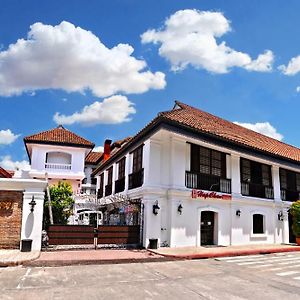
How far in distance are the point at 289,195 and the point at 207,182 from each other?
25.4ft

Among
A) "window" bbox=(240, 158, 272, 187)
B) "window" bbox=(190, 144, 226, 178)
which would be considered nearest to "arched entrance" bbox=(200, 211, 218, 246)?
"window" bbox=(190, 144, 226, 178)

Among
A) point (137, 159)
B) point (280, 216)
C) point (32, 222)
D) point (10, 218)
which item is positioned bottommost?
point (32, 222)

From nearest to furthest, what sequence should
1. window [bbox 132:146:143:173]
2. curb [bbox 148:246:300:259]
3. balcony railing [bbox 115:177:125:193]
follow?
curb [bbox 148:246:300:259] < window [bbox 132:146:143:173] < balcony railing [bbox 115:177:125:193]

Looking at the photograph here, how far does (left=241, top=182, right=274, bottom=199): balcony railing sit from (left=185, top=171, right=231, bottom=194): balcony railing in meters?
1.51

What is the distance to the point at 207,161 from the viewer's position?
1731 centimetres

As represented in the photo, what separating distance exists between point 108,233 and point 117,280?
6.12 meters

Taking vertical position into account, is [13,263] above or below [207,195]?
below

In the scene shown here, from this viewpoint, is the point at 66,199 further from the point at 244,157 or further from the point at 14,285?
the point at 14,285

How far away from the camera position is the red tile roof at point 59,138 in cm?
2930

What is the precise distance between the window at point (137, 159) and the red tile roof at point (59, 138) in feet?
43.2

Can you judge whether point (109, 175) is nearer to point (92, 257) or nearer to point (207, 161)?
point (207, 161)

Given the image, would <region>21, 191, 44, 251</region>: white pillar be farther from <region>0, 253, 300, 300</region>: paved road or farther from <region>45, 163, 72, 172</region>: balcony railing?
<region>45, 163, 72, 172</region>: balcony railing

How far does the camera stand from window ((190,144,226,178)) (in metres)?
16.7

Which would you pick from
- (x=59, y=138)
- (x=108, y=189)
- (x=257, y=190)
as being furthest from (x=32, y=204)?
(x=59, y=138)
